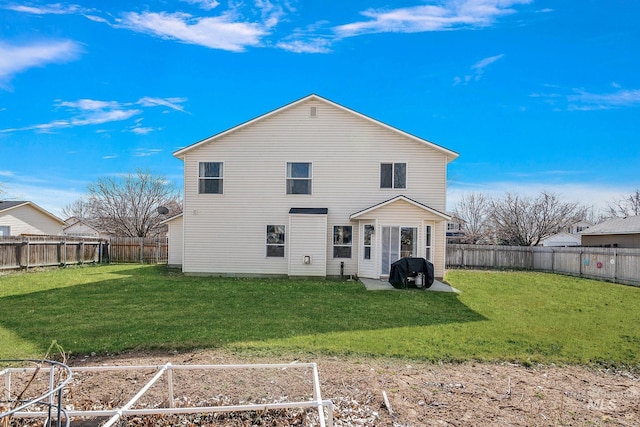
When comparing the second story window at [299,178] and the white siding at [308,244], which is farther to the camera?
the second story window at [299,178]

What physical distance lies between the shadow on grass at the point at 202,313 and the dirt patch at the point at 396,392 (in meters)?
1.05

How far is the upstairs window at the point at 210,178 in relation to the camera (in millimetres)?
15906

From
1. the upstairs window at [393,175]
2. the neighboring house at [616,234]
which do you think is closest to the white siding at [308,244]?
the upstairs window at [393,175]

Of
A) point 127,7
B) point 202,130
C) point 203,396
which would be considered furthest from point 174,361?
point 202,130

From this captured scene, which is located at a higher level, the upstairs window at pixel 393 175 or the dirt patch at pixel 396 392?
the upstairs window at pixel 393 175

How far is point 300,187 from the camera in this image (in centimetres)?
1579

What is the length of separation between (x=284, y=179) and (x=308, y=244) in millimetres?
2889

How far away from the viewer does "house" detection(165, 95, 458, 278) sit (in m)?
15.4

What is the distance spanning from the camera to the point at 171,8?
10.2 meters

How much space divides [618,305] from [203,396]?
11663 millimetres

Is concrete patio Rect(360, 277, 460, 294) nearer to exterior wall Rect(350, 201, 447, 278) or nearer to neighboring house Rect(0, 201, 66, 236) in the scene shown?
exterior wall Rect(350, 201, 447, 278)

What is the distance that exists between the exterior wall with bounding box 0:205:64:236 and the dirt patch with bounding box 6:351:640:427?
23859 mm

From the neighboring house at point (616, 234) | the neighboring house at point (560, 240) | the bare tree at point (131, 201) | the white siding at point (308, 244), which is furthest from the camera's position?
the neighboring house at point (560, 240)

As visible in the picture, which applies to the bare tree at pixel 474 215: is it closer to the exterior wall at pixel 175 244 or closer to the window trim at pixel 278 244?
the window trim at pixel 278 244
